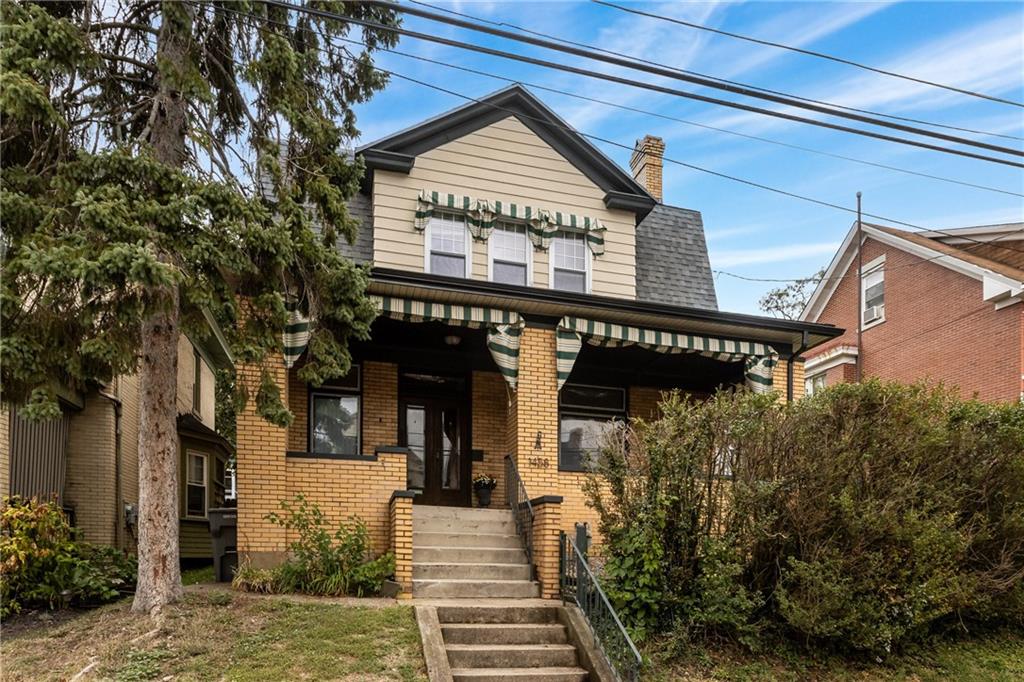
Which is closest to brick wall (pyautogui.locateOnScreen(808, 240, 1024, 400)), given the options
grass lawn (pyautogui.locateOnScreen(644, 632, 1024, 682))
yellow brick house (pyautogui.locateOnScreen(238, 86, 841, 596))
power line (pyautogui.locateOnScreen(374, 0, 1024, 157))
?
yellow brick house (pyautogui.locateOnScreen(238, 86, 841, 596))

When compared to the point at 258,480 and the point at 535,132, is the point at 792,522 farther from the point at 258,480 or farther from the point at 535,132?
the point at 535,132

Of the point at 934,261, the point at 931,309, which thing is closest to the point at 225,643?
the point at 931,309

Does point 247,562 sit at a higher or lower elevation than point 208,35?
lower

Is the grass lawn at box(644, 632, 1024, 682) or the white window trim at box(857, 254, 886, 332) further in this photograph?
the white window trim at box(857, 254, 886, 332)

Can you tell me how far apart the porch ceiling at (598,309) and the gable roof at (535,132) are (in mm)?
3381

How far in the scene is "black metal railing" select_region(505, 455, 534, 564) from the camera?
10.4 meters

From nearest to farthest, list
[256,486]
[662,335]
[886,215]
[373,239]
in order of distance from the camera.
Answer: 1. [256,486]
2. [662,335]
3. [373,239]
4. [886,215]

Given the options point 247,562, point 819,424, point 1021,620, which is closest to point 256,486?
point 247,562

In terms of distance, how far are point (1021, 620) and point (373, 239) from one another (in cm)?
1028

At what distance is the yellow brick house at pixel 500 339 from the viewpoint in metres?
10.5

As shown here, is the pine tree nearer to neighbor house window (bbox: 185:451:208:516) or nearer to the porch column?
the porch column

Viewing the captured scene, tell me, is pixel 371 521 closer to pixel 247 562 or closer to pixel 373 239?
pixel 247 562

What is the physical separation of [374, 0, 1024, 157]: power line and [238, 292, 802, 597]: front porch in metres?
3.25

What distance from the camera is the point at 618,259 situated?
14.4 metres
